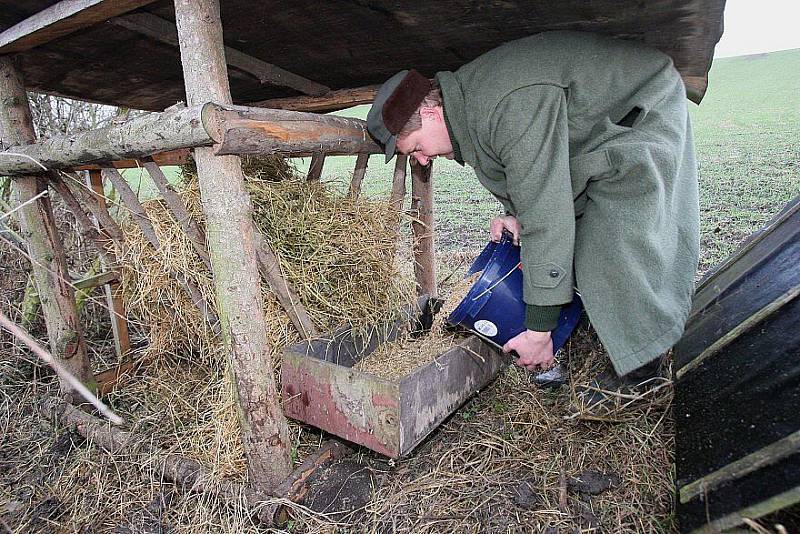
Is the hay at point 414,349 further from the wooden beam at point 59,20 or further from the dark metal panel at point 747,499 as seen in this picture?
the wooden beam at point 59,20

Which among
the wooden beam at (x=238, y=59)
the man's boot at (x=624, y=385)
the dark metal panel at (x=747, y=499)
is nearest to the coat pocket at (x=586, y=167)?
the dark metal panel at (x=747, y=499)

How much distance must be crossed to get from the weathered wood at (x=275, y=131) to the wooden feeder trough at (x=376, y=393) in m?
1.08

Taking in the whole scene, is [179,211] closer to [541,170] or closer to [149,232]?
[149,232]

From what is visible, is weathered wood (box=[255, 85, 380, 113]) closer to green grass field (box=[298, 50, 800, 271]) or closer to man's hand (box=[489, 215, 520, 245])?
green grass field (box=[298, 50, 800, 271])

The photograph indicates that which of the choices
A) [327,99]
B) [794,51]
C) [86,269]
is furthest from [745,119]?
[86,269]

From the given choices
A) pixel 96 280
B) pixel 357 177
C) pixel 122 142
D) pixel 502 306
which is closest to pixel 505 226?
pixel 502 306

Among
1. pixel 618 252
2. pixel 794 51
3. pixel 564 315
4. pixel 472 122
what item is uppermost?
pixel 472 122

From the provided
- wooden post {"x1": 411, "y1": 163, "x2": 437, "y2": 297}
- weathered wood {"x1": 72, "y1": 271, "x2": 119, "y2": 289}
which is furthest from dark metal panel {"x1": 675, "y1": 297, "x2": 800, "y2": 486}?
weathered wood {"x1": 72, "y1": 271, "x2": 119, "y2": 289}

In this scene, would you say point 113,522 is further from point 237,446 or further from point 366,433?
point 366,433

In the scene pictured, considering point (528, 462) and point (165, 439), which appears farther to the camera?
point (165, 439)

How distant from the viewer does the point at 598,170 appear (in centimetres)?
218

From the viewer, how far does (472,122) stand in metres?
2.33

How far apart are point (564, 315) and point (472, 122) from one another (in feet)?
3.45

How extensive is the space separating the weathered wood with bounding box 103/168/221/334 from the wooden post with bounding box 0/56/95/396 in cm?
70
